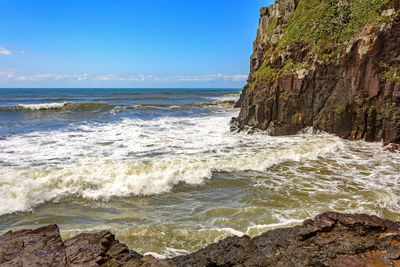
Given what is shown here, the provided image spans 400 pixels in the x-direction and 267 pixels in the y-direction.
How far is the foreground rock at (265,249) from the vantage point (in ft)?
11.7

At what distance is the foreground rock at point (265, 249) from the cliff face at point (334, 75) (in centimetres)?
1018

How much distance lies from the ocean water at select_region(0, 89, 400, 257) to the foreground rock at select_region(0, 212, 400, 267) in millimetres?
1057

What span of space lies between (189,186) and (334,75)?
10.6 metres

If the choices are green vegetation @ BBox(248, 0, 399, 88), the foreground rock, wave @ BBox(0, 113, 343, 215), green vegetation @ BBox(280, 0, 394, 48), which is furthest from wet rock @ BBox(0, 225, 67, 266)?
green vegetation @ BBox(280, 0, 394, 48)

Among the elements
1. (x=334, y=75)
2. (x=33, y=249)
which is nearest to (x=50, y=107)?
(x=334, y=75)

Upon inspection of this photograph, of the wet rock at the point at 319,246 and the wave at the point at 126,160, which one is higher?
the wet rock at the point at 319,246

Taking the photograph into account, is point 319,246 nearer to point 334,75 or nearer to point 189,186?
point 189,186

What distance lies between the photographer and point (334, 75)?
13.7 metres

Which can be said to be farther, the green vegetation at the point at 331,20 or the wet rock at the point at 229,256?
the green vegetation at the point at 331,20

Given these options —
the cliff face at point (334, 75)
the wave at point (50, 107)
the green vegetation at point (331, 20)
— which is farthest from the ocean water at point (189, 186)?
the wave at point (50, 107)

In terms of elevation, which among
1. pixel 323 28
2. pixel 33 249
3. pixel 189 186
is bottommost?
pixel 189 186

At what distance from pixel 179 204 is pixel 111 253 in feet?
10.2

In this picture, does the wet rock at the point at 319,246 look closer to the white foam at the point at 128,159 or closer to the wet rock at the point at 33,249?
the wet rock at the point at 33,249

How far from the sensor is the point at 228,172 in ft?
30.6
